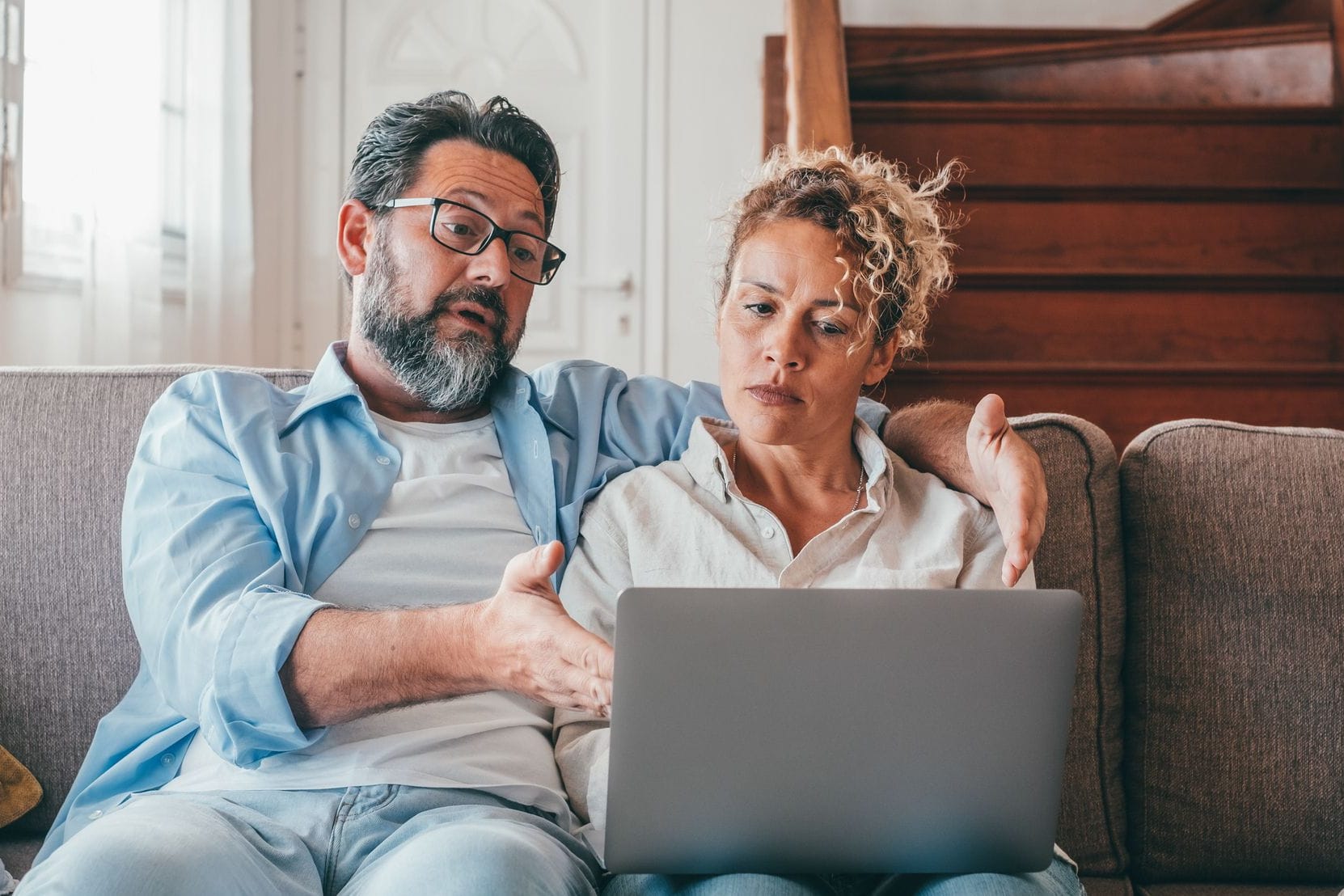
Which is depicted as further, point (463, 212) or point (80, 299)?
point (80, 299)

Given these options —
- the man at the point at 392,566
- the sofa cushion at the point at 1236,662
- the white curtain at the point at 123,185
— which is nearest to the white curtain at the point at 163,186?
the white curtain at the point at 123,185

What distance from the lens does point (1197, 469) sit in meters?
1.45

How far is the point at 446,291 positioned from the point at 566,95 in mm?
2381

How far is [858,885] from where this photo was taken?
1.08 metres

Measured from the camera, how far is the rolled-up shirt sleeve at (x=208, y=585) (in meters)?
1.07

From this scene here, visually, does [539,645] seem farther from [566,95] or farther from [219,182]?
[566,95]

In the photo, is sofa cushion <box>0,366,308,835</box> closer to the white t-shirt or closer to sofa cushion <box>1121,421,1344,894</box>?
the white t-shirt

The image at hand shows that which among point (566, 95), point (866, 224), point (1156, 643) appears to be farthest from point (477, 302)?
point (566, 95)

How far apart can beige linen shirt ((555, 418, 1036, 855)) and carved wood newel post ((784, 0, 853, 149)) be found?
1098mm

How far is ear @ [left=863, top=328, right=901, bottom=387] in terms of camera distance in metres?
1.41

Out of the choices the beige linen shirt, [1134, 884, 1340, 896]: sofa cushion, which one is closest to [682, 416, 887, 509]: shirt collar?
the beige linen shirt

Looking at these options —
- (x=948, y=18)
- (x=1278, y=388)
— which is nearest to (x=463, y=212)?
(x=1278, y=388)

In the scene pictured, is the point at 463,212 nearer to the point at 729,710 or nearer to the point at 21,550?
the point at 21,550

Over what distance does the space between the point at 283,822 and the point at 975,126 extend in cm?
235
